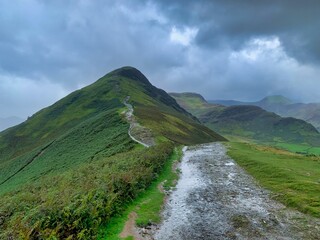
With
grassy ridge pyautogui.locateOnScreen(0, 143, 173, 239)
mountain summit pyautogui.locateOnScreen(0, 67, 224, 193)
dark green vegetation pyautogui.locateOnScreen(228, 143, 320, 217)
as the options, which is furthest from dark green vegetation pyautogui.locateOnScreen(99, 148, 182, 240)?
mountain summit pyautogui.locateOnScreen(0, 67, 224, 193)

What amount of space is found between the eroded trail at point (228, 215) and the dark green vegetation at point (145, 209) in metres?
0.99

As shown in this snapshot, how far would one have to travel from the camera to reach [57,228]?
57.6 ft

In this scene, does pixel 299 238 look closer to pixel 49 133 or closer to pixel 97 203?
pixel 97 203

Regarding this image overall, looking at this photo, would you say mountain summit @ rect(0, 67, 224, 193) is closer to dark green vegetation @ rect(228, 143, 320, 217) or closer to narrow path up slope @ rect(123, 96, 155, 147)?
narrow path up slope @ rect(123, 96, 155, 147)

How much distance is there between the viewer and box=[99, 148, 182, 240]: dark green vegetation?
21244 mm

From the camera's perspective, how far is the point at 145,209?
26.3 m

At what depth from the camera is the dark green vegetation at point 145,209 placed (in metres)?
21.2

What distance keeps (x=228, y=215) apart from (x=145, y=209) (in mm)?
6883

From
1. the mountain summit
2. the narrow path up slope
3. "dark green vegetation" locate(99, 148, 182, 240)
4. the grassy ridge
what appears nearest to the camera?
the grassy ridge

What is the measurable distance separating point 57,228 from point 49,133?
142m

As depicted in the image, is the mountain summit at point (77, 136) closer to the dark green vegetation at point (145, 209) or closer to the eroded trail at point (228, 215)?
the dark green vegetation at point (145, 209)

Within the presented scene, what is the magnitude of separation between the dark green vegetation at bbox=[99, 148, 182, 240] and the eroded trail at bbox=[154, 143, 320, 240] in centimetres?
99

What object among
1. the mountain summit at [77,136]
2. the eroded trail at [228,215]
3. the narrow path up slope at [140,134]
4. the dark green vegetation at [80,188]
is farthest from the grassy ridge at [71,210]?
the narrow path up slope at [140,134]

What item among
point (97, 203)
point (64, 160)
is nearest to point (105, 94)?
point (64, 160)
